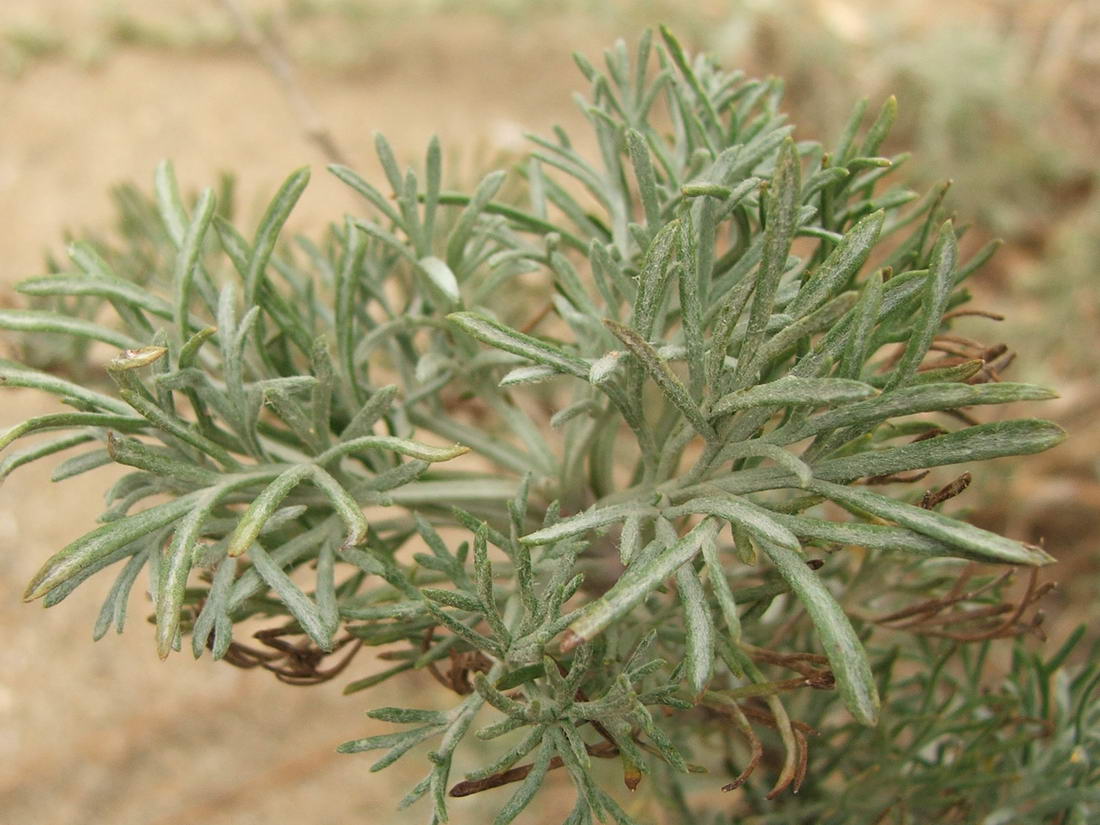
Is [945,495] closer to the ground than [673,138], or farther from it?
closer to the ground

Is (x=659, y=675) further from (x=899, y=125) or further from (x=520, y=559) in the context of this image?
(x=899, y=125)

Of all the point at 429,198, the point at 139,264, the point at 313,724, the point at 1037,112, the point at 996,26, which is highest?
the point at 996,26

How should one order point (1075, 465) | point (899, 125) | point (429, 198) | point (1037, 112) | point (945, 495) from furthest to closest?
point (899, 125) < point (1037, 112) < point (1075, 465) < point (429, 198) < point (945, 495)

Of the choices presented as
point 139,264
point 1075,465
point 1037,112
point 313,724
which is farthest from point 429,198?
point 1037,112

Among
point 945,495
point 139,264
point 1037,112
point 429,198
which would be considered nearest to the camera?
point 945,495

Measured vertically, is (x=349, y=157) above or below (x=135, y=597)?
above

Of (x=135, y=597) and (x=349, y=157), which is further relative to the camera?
(x=135, y=597)

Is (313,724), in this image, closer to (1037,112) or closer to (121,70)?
(121,70)

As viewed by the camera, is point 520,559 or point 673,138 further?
point 673,138
